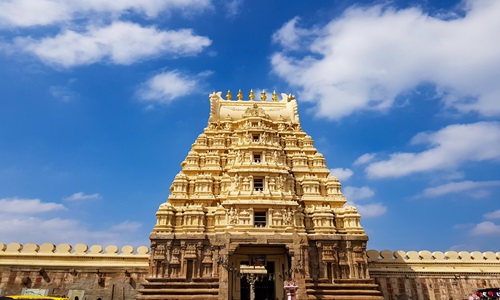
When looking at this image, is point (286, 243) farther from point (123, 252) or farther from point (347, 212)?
point (123, 252)

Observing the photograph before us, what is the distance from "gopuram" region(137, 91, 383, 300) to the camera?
851 inches

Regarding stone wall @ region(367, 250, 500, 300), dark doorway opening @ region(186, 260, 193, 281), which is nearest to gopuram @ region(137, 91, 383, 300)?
dark doorway opening @ region(186, 260, 193, 281)

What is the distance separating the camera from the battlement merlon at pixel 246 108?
99.7 feet

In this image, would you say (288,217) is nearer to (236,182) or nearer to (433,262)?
(236,182)

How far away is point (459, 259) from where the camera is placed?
2666 cm

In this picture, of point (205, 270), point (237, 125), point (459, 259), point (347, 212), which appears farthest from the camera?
point (237, 125)

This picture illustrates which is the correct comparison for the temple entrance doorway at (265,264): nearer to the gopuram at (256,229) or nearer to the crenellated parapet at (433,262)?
the gopuram at (256,229)

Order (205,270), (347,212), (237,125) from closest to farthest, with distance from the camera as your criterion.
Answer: (205,270)
(347,212)
(237,125)

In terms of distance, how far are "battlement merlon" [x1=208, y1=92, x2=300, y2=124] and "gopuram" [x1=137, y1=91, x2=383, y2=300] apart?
9.87 ft

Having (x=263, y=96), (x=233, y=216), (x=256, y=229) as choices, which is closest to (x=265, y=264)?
(x=256, y=229)

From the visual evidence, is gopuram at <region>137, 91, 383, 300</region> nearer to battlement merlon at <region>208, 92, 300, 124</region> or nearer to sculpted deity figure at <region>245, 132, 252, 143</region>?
sculpted deity figure at <region>245, 132, 252, 143</region>

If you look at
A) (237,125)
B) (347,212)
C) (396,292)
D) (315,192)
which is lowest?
(396,292)

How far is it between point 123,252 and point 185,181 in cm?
637

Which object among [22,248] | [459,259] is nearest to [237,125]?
[22,248]
